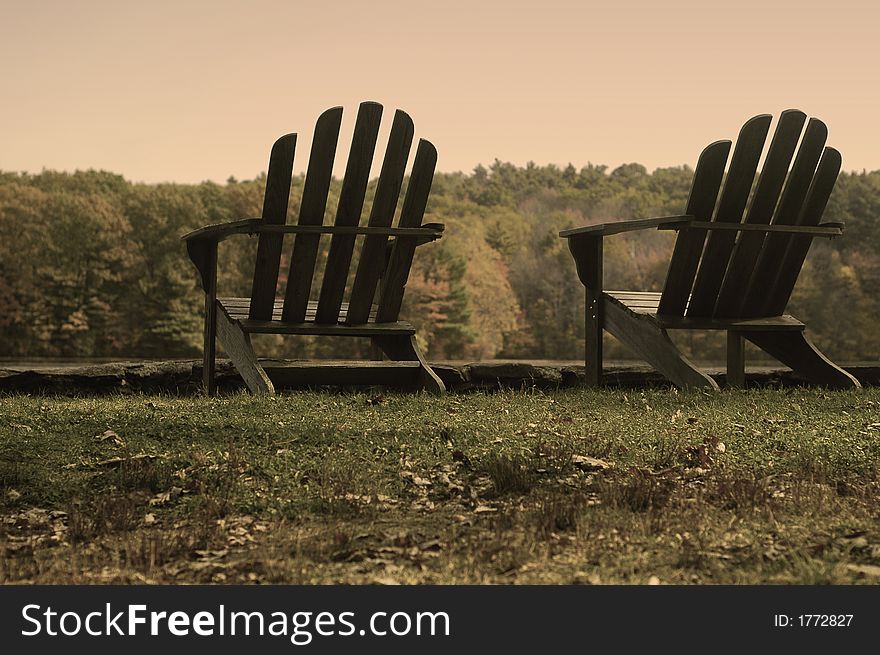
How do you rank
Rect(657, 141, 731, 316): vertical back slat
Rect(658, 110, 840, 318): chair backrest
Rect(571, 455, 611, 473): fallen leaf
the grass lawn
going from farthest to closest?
1. Rect(658, 110, 840, 318): chair backrest
2. Rect(657, 141, 731, 316): vertical back slat
3. Rect(571, 455, 611, 473): fallen leaf
4. the grass lawn

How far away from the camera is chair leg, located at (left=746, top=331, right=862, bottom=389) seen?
6.66 meters

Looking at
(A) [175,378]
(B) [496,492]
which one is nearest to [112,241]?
(A) [175,378]

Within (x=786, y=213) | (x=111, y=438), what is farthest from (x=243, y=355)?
(x=786, y=213)

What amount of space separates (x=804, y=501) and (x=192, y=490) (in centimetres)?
220

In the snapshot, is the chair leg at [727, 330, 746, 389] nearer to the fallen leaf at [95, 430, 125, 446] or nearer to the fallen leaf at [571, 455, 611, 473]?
the fallen leaf at [571, 455, 611, 473]

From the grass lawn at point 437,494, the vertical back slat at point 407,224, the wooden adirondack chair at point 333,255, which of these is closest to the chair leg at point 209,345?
the wooden adirondack chair at point 333,255

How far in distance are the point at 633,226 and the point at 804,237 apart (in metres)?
1.31

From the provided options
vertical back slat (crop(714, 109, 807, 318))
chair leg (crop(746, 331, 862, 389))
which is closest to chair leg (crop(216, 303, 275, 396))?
vertical back slat (crop(714, 109, 807, 318))

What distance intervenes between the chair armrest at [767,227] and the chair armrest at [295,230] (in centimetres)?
158

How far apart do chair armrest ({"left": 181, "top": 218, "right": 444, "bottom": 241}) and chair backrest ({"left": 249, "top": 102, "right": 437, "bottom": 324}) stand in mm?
67

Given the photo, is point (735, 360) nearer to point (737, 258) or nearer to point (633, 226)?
point (737, 258)

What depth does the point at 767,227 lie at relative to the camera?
6.44 meters

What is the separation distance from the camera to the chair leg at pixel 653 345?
6195 mm

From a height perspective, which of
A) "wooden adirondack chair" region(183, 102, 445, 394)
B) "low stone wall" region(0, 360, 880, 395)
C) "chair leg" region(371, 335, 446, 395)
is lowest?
"low stone wall" region(0, 360, 880, 395)
